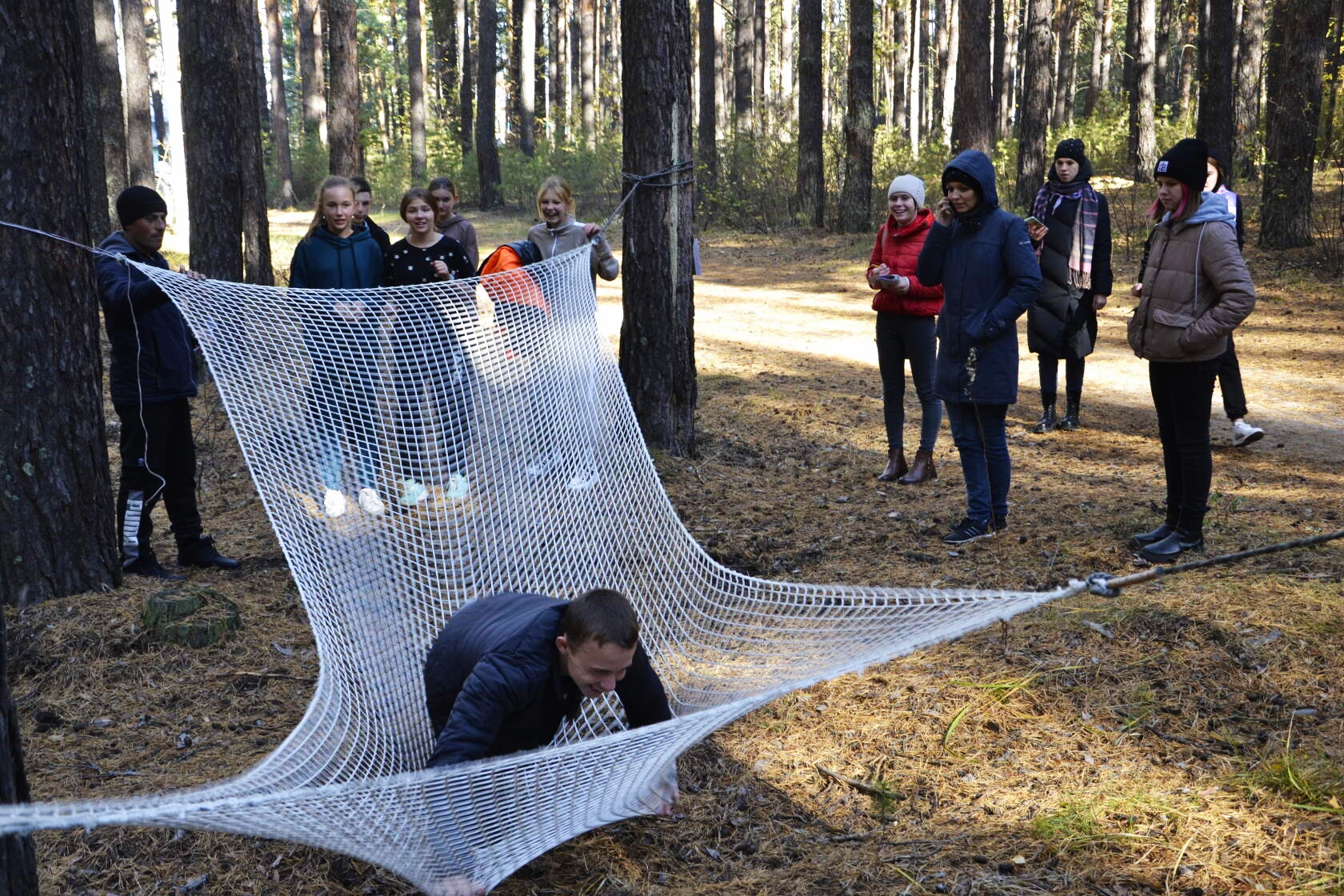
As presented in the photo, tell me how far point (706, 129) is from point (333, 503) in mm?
16919

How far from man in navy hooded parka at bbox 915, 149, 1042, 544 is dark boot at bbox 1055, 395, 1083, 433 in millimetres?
2129

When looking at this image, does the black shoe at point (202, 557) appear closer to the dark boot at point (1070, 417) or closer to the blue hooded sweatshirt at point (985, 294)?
the blue hooded sweatshirt at point (985, 294)

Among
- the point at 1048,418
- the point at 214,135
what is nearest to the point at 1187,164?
the point at 1048,418

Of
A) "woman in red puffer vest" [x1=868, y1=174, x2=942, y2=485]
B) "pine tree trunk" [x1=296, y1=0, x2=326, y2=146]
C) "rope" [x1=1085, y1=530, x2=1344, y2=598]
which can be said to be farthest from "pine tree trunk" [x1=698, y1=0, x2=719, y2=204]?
"rope" [x1=1085, y1=530, x2=1344, y2=598]

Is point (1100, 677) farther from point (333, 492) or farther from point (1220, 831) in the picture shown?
point (333, 492)

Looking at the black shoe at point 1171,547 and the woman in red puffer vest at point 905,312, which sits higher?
the woman in red puffer vest at point 905,312

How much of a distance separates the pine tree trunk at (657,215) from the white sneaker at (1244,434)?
9.77 feet

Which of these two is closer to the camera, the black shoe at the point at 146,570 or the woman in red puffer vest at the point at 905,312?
the black shoe at the point at 146,570

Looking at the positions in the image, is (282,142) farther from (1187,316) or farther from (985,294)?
(1187,316)

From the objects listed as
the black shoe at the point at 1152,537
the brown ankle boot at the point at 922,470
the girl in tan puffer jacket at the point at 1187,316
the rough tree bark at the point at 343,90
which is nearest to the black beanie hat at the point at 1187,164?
the girl in tan puffer jacket at the point at 1187,316

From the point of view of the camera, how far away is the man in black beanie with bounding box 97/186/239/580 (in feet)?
13.3

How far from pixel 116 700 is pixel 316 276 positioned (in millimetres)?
1811

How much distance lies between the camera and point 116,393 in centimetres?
416

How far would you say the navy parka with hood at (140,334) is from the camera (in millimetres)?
4055
